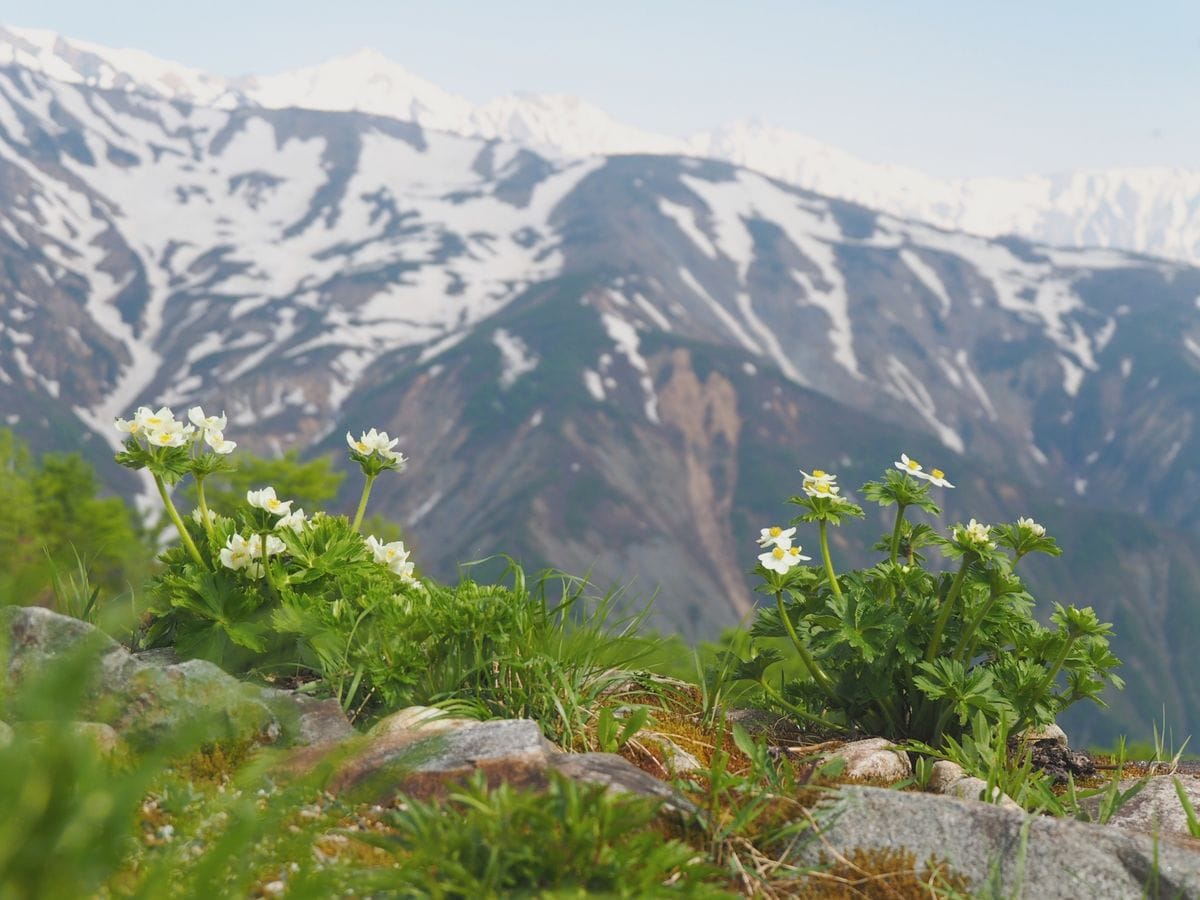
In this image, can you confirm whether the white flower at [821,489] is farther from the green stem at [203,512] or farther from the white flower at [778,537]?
the green stem at [203,512]

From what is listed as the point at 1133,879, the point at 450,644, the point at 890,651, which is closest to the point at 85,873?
the point at 450,644

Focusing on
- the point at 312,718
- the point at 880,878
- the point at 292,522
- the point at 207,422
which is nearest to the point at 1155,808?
the point at 880,878

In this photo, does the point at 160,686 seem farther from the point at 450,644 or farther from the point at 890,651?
the point at 890,651

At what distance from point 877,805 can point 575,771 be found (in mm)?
1325

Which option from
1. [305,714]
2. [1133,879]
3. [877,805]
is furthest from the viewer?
[305,714]

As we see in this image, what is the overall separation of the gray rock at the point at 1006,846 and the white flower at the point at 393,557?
3.20 metres

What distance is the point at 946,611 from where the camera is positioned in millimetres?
5805

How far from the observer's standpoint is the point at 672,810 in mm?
4301

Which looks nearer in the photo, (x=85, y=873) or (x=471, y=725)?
(x=85, y=873)

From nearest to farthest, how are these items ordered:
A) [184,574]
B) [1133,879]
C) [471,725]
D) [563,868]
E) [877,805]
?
1. [563,868]
2. [1133,879]
3. [877,805]
4. [471,725]
5. [184,574]

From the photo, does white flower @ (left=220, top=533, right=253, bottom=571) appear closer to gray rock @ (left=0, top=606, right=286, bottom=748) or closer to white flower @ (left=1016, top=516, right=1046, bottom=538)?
gray rock @ (left=0, top=606, right=286, bottom=748)

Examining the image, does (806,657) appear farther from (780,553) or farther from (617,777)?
(617,777)

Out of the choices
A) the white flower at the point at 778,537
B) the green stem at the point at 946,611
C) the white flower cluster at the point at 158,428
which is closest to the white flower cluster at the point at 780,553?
the white flower at the point at 778,537

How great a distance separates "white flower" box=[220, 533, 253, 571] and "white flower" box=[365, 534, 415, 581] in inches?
35.7
